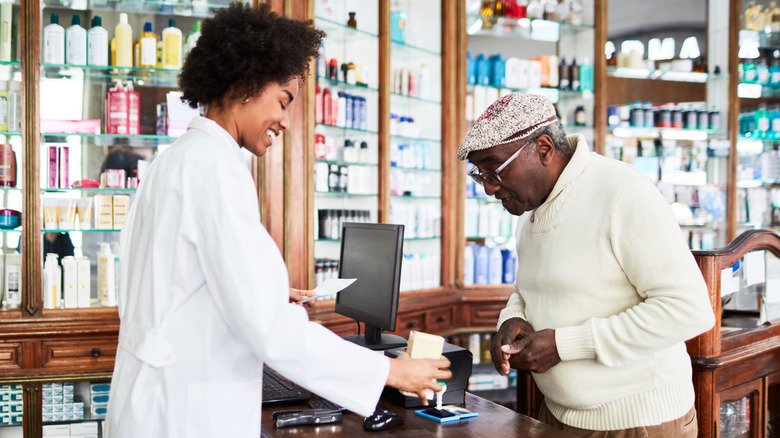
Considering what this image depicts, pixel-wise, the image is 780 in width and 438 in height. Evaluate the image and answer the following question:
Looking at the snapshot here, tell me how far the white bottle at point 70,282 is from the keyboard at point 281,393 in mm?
1845

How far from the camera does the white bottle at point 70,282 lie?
378 centimetres

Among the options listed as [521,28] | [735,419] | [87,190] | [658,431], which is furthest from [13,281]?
[521,28]

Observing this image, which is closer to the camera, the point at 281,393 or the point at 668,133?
the point at 281,393

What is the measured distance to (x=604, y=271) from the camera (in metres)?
1.79

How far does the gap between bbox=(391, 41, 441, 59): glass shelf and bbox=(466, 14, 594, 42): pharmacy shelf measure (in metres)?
0.34

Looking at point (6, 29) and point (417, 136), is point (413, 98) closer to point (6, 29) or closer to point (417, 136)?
point (417, 136)

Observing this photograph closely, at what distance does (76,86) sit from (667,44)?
434 centimetres

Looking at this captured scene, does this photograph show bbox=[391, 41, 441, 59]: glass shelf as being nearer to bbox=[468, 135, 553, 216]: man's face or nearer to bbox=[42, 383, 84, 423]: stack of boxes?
bbox=[42, 383, 84, 423]: stack of boxes

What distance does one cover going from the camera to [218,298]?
4.60ft

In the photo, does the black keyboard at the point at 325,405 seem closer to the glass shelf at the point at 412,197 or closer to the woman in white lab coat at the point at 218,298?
the woman in white lab coat at the point at 218,298

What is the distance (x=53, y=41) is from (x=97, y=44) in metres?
0.21

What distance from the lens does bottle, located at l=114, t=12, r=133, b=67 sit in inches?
155

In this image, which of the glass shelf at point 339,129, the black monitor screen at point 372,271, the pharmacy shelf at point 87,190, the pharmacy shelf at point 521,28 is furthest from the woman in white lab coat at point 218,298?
the pharmacy shelf at point 521,28

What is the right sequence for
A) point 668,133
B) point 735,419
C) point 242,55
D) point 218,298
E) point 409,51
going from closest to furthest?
point 218,298 < point 242,55 < point 735,419 < point 409,51 < point 668,133
